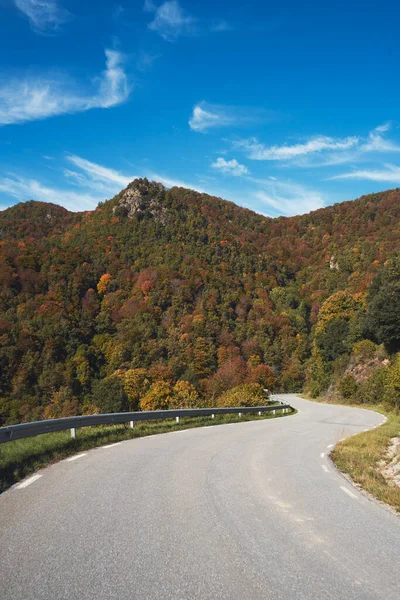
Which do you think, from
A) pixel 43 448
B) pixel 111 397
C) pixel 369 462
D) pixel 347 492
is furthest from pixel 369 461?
pixel 111 397

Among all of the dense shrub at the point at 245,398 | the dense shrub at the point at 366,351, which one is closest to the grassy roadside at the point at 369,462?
the dense shrub at the point at 245,398

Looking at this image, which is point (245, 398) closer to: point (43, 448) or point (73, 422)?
point (73, 422)

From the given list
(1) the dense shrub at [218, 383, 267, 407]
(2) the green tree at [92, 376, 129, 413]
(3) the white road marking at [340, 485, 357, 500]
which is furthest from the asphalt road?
(2) the green tree at [92, 376, 129, 413]

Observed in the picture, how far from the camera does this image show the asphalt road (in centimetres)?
356

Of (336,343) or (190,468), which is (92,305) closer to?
(336,343)

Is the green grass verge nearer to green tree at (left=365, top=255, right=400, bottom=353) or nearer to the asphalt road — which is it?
the asphalt road

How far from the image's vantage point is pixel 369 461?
10586mm

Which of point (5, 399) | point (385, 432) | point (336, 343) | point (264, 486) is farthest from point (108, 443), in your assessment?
point (5, 399)

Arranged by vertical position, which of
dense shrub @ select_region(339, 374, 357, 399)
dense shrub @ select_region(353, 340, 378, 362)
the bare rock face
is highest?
the bare rock face

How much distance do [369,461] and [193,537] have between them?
24.2ft

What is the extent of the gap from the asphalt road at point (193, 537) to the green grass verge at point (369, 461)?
1.26ft

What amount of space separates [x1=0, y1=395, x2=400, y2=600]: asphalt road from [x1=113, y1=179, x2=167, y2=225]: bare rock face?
166 m

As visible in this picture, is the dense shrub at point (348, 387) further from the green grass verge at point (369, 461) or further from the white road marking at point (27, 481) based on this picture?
the white road marking at point (27, 481)

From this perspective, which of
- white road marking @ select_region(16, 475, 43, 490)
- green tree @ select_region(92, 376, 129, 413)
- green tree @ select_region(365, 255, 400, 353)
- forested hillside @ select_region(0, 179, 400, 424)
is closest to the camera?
white road marking @ select_region(16, 475, 43, 490)
